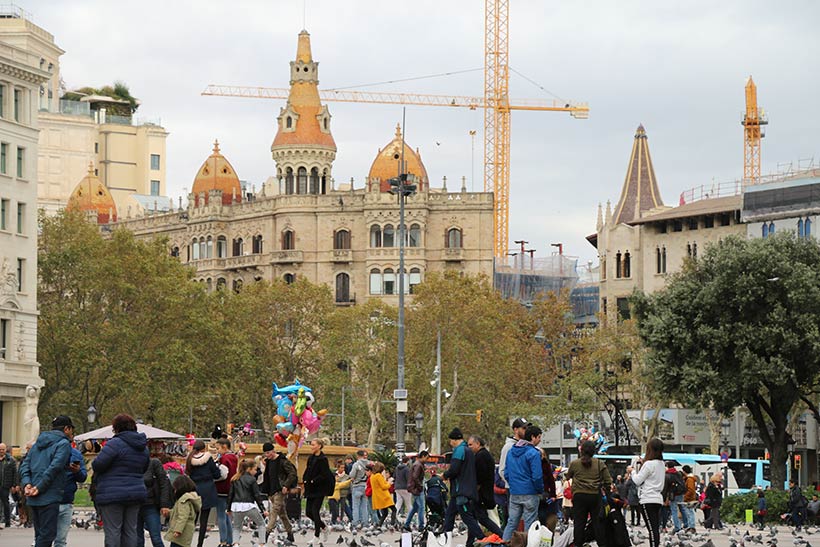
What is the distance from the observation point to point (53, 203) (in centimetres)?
15662

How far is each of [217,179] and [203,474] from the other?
119339mm

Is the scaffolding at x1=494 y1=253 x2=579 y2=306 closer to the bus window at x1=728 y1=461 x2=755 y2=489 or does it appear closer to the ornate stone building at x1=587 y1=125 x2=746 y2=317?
the ornate stone building at x1=587 y1=125 x2=746 y2=317

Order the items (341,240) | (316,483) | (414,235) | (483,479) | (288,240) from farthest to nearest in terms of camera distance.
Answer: (288,240) < (341,240) < (414,235) < (316,483) < (483,479)

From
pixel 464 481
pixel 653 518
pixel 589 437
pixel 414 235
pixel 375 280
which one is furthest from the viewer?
pixel 414 235

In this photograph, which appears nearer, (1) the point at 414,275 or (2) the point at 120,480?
(2) the point at 120,480

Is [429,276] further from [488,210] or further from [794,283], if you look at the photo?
[794,283]

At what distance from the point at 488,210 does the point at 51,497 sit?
4362 inches

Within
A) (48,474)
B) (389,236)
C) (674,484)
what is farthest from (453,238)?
(48,474)

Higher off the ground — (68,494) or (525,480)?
(525,480)

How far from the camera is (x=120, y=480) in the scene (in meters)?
20.6

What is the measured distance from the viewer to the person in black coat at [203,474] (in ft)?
83.3

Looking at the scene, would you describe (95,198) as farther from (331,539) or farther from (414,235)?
(331,539)

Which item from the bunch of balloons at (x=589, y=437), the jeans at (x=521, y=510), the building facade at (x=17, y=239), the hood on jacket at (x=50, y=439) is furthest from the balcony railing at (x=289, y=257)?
the hood on jacket at (x=50, y=439)

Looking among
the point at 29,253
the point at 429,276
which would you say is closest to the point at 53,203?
the point at 429,276
